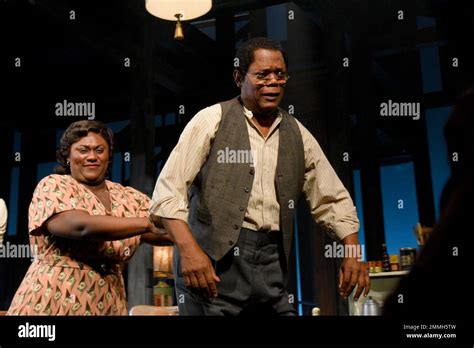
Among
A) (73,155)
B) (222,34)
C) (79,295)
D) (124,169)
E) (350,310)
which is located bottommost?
(350,310)

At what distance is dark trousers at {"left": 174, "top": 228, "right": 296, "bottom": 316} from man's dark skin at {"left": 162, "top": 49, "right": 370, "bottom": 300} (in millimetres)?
158

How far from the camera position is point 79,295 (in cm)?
235

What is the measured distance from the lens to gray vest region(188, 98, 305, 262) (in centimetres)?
218

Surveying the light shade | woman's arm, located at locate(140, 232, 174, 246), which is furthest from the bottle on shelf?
woman's arm, located at locate(140, 232, 174, 246)

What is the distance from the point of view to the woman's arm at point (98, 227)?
2.31 m

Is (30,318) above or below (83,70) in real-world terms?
below

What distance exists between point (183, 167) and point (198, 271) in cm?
37

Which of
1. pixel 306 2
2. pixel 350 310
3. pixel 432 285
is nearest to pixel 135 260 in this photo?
pixel 350 310

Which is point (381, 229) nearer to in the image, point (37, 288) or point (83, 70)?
point (83, 70)

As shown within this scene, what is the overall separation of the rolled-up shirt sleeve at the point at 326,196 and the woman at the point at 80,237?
585 millimetres

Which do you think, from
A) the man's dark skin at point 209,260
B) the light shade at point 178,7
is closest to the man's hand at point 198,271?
the man's dark skin at point 209,260

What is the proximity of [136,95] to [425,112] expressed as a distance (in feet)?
7.98

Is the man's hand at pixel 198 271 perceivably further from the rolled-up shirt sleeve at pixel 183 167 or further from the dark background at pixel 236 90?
the dark background at pixel 236 90

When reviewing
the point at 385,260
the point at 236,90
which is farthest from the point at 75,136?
the point at 236,90
